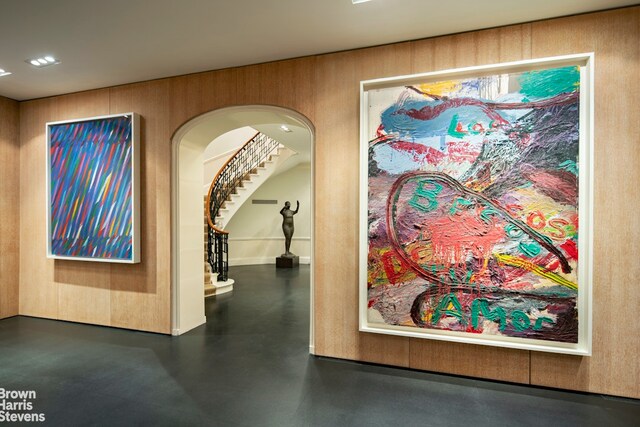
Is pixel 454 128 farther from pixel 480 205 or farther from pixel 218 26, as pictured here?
pixel 218 26

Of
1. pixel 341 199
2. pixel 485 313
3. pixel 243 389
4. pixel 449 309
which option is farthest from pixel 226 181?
pixel 485 313

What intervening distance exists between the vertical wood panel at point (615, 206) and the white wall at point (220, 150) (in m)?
8.06

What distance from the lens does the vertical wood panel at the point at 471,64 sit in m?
2.66

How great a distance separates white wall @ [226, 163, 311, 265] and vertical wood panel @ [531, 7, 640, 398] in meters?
7.77

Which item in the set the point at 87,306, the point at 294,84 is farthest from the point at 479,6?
the point at 87,306

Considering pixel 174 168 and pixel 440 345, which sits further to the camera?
pixel 174 168

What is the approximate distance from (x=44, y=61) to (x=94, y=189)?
1.45 meters

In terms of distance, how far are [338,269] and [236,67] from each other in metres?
2.44

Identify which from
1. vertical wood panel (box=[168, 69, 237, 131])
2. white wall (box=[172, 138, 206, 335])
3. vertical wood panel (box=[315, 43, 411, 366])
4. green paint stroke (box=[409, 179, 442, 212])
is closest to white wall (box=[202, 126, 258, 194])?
white wall (box=[172, 138, 206, 335])

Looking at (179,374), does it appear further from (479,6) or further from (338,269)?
(479,6)

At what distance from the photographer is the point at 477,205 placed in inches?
105

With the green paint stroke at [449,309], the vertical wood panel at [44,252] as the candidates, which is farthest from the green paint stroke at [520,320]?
the vertical wood panel at [44,252]

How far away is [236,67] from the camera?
349 centimetres

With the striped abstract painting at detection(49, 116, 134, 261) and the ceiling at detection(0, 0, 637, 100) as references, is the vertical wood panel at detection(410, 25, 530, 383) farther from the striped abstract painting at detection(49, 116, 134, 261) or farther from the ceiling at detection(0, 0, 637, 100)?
the striped abstract painting at detection(49, 116, 134, 261)
